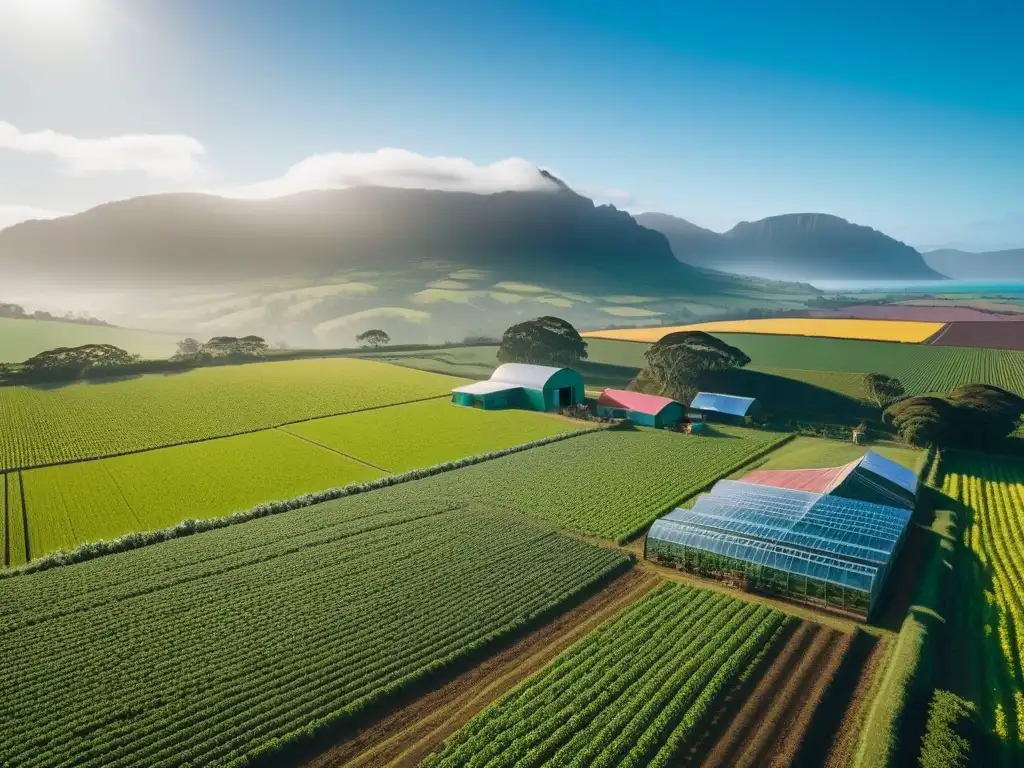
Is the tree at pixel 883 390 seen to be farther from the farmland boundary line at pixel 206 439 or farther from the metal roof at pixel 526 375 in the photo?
the farmland boundary line at pixel 206 439

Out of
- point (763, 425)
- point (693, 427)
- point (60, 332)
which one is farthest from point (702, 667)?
point (60, 332)

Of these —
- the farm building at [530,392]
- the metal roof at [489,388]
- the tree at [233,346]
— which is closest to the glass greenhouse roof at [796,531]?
the farm building at [530,392]

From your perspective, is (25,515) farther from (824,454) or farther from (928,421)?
(928,421)

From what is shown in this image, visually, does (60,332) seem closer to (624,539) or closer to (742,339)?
(624,539)

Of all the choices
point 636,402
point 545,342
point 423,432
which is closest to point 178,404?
point 423,432

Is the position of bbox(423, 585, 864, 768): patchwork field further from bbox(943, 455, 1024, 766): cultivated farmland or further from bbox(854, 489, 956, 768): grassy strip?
bbox(943, 455, 1024, 766): cultivated farmland
